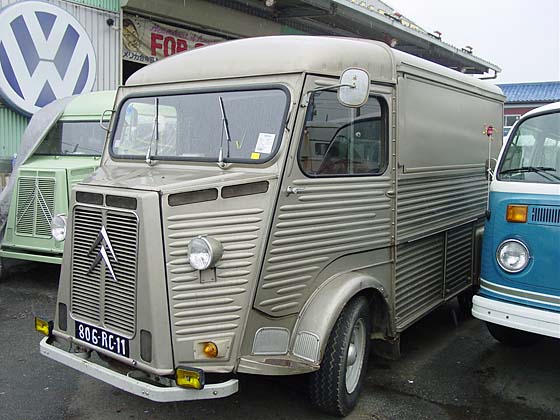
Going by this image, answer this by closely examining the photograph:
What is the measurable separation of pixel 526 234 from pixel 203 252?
2310 mm

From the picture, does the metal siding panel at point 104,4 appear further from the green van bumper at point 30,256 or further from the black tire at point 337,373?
the black tire at point 337,373

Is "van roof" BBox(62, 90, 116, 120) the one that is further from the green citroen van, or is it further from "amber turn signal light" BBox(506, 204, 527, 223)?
"amber turn signal light" BBox(506, 204, 527, 223)

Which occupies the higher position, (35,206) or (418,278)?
(35,206)

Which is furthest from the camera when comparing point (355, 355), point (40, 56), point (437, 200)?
point (40, 56)

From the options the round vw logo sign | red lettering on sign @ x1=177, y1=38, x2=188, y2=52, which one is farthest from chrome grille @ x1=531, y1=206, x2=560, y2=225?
red lettering on sign @ x1=177, y1=38, x2=188, y2=52

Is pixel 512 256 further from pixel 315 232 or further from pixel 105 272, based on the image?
pixel 105 272

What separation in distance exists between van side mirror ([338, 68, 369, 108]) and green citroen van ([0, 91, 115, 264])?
144 inches

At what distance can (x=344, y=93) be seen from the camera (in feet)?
11.9

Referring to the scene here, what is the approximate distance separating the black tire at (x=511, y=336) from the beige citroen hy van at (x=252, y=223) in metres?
0.84

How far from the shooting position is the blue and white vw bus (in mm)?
3900

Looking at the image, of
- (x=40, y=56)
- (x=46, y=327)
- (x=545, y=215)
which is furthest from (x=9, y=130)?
(x=545, y=215)

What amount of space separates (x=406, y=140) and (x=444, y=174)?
0.97 metres

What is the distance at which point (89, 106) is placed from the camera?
770 centimetres

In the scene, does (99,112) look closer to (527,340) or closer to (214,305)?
(214,305)
